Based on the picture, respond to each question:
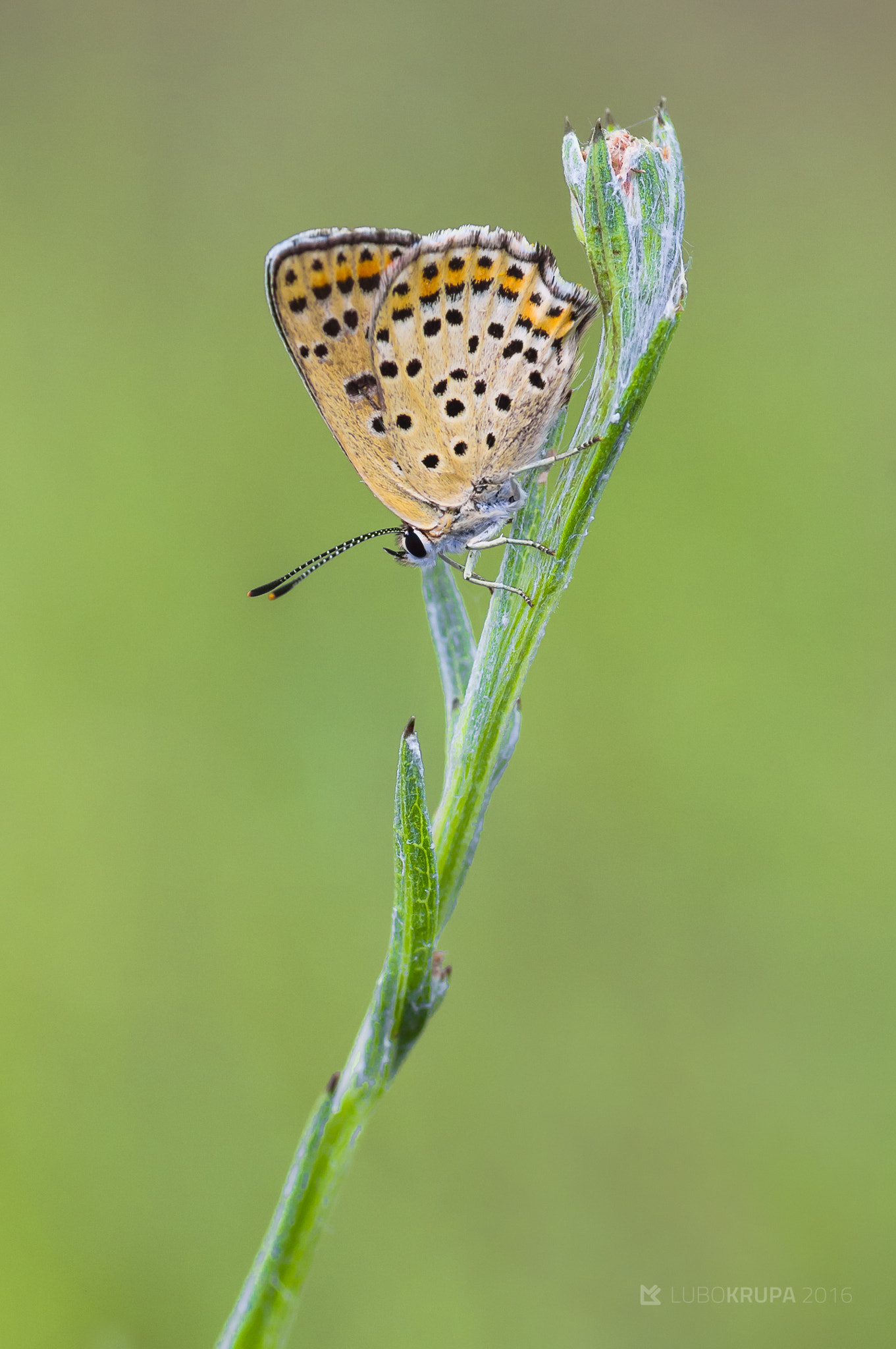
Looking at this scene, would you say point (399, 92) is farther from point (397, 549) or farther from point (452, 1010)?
point (452, 1010)

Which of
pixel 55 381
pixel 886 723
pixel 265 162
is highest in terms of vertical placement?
pixel 265 162

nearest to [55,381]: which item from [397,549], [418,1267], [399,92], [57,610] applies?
[57,610]

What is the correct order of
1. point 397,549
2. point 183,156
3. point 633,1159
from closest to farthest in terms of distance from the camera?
point 397,549
point 633,1159
point 183,156

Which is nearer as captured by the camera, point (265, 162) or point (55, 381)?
point (55, 381)

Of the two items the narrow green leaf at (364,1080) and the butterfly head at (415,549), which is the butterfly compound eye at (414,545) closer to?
the butterfly head at (415,549)

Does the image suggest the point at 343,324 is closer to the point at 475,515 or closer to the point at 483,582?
the point at 475,515
